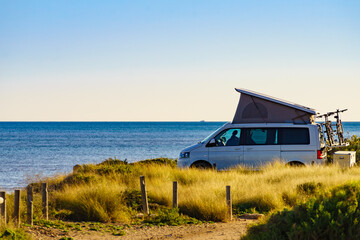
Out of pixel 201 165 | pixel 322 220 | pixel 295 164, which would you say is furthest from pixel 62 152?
pixel 322 220

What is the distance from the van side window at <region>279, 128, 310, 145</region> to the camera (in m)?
15.6

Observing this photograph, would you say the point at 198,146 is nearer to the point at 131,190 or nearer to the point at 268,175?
the point at 268,175

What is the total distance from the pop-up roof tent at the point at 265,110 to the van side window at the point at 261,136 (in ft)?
1.41

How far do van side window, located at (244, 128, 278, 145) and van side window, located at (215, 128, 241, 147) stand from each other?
26cm

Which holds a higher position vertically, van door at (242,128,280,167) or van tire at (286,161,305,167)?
van door at (242,128,280,167)

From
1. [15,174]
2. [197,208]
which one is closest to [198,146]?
[197,208]

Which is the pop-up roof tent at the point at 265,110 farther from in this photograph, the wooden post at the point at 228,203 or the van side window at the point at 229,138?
the wooden post at the point at 228,203

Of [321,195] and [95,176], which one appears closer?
[321,195]

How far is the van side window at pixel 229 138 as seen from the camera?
15.9 metres

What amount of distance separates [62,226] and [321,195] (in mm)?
4946

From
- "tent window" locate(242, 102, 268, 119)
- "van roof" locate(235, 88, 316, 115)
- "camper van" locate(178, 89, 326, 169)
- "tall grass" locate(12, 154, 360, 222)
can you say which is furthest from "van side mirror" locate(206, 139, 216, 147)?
"van roof" locate(235, 88, 316, 115)

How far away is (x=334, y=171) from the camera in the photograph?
1424cm

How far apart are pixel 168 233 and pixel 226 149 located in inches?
265

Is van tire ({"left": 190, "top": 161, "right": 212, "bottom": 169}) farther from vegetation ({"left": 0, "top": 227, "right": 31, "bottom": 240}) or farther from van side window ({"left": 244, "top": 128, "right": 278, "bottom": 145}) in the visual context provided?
vegetation ({"left": 0, "top": 227, "right": 31, "bottom": 240})
